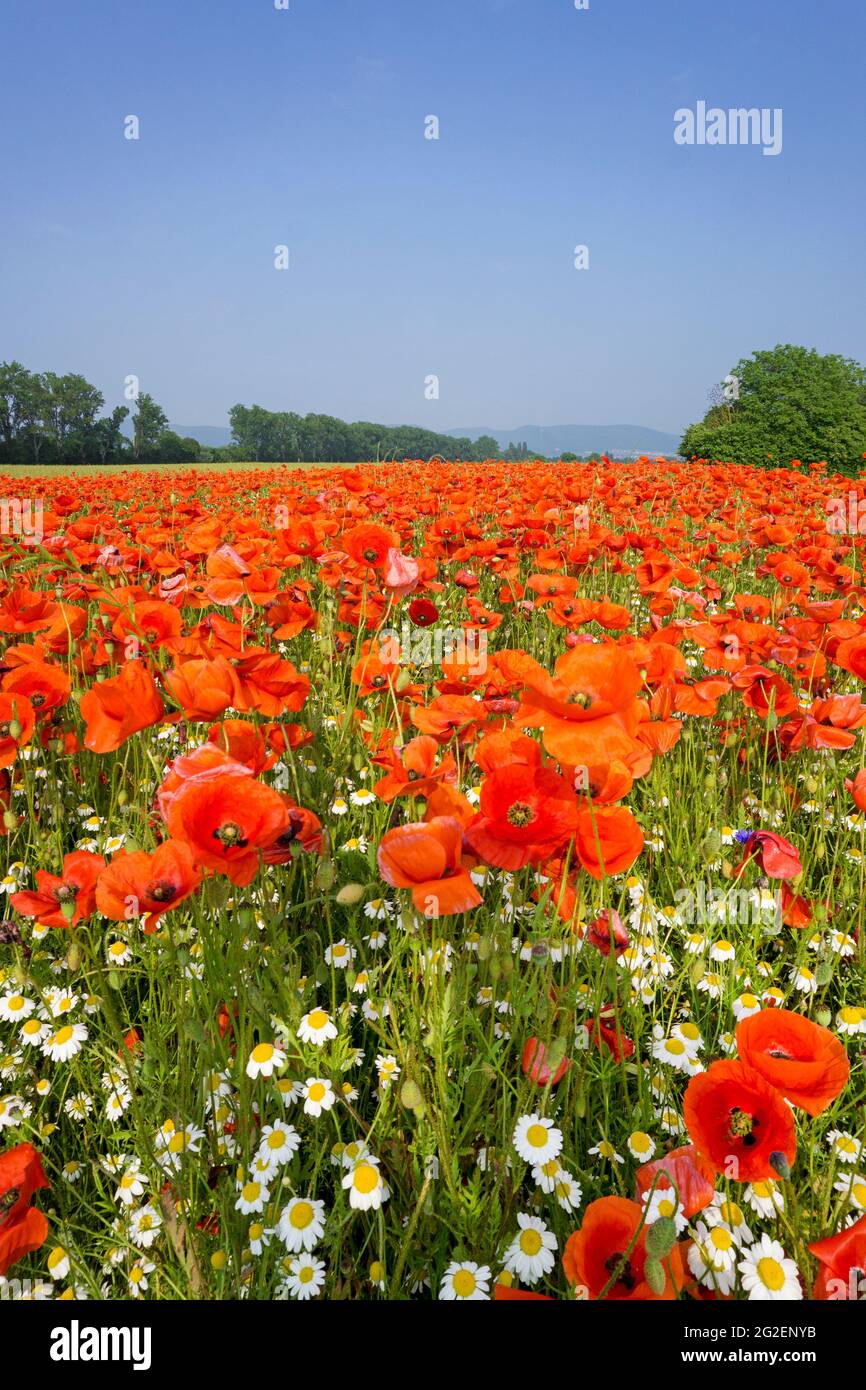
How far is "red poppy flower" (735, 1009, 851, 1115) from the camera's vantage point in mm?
910

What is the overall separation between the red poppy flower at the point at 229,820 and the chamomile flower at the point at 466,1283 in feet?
2.34

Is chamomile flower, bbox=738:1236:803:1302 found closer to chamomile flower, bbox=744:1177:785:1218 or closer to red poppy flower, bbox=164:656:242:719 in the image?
chamomile flower, bbox=744:1177:785:1218

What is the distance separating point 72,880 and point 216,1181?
70 centimetres

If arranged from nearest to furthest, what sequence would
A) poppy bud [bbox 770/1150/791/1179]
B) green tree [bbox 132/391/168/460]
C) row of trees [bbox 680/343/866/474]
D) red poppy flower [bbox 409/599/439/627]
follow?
poppy bud [bbox 770/1150/791/1179], red poppy flower [bbox 409/599/439/627], row of trees [bbox 680/343/866/474], green tree [bbox 132/391/168/460]

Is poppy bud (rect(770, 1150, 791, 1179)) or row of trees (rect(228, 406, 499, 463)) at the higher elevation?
row of trees (rect(228, 406, 499, 463))

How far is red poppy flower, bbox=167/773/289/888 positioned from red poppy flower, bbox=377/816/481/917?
7.7 inches

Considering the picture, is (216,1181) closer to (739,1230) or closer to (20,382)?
(739,1230)

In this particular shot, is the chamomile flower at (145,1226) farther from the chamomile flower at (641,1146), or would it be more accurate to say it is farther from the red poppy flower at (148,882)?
the chamomile flower at (641,1146)

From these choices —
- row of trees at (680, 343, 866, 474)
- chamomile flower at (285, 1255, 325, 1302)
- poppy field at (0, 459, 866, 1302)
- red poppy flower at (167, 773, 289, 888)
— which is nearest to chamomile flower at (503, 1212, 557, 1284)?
poppy field at (0, 459, 866, 1302)

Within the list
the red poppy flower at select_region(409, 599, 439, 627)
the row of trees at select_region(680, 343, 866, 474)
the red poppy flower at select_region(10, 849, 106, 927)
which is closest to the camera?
the red poppy flower at select_region(10, 849, 106, 927)

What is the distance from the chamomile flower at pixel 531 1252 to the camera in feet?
3.89

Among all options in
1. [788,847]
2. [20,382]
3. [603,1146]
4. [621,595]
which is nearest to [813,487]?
[621,595]

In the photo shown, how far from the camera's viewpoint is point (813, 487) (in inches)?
346

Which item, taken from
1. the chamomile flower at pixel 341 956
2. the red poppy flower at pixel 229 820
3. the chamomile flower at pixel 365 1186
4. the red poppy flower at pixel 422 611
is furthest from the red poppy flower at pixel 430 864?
the red poppy flower at pixel 422 611
